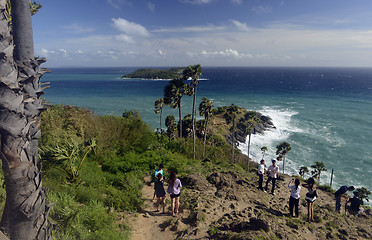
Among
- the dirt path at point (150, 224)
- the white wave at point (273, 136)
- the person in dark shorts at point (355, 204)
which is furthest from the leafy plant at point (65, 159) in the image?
the white wave at point (273, 136)

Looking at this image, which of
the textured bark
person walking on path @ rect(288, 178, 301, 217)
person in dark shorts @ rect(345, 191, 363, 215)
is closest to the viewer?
the textured bark

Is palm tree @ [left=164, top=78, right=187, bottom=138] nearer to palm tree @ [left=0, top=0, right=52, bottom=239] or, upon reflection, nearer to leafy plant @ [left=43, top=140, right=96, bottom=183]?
leafy plant @ [left=43, top=140, right=96, bottom=183]

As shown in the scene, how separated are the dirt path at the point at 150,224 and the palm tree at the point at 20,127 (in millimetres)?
4371

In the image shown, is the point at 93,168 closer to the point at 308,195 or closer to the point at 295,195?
the point at 295,195

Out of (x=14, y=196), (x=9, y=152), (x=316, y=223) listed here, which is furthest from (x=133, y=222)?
(x=316, y=223)

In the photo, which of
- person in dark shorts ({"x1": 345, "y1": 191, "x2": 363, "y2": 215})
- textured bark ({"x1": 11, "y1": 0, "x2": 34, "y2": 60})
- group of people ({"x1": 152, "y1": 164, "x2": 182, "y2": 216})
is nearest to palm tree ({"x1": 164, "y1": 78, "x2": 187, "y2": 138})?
group of people ({"x1": 152, "y1": 164, "x2": 182, "y2": 216})

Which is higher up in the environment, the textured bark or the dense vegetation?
the textured bark

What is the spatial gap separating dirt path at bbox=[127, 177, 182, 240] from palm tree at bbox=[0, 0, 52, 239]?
437cm

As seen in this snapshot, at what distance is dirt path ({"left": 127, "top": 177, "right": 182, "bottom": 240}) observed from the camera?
6781mm

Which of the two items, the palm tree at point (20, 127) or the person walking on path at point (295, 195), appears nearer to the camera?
the palm tree at point (20, 127)

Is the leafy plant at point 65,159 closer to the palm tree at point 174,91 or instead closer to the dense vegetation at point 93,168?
the dense vegetation at point 93,168

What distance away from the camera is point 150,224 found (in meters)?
7.36

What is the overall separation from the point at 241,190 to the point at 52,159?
8573 mm

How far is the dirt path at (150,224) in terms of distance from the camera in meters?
6.78
